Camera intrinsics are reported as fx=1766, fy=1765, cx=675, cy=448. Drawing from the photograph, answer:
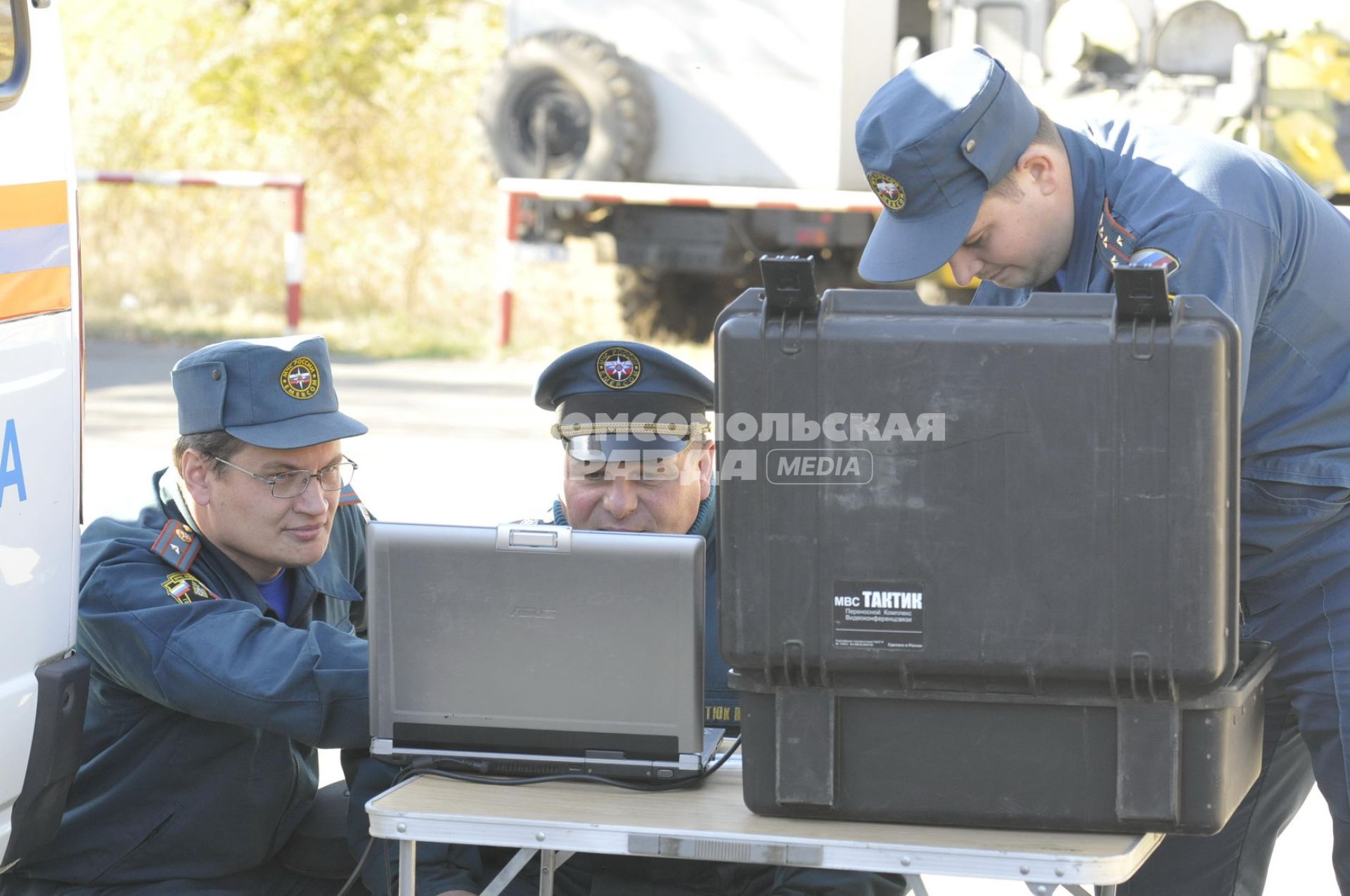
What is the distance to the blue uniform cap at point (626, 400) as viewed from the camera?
2902 mm

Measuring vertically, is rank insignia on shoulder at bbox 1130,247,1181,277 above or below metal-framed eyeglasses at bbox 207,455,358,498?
above

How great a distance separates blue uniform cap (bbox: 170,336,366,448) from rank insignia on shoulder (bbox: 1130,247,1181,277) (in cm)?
131

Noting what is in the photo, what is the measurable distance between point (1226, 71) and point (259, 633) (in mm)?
8945

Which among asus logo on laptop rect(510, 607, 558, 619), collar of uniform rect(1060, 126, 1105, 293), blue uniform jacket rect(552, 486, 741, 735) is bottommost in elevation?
blue uniform jacket rect(552, 486, 741, 735)

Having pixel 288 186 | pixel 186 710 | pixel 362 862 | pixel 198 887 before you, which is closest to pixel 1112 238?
pixel 362 862

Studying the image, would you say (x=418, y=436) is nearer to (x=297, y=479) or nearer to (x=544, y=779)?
(x=297, y=479)

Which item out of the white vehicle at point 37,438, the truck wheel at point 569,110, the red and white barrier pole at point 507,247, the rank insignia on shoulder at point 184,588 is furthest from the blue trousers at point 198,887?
the red and white barrier pole at point 507,247

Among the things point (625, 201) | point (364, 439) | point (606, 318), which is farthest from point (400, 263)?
point (364, 439)

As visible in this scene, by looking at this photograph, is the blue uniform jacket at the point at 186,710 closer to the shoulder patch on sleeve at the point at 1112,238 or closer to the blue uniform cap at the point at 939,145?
the blue uniform cap at the point at 939,145

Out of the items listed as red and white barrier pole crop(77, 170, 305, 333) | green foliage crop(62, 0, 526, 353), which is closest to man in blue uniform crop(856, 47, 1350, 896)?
red and white barrier pole crop(77, 170, 305, 333)

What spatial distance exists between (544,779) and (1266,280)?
112 cm

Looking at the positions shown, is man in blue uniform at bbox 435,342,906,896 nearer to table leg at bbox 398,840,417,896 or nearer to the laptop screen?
the laptop screen

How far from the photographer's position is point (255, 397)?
284 centimetres

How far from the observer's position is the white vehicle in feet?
8.09
